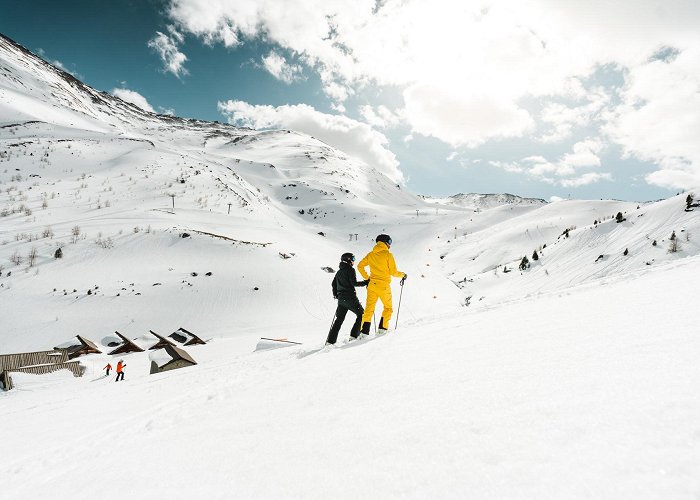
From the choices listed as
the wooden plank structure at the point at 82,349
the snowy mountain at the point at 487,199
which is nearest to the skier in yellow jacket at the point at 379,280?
the wooden plank structure at the point at 82,349

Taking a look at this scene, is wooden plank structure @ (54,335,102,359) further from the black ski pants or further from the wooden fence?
the black ski pants

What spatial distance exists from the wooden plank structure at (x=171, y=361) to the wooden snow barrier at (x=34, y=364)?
133 inches

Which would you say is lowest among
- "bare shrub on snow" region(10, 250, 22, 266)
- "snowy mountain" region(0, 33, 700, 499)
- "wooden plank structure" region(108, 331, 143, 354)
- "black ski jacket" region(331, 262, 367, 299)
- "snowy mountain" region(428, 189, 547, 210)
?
"wooden plank structure" region(108, 331, 143, 354)

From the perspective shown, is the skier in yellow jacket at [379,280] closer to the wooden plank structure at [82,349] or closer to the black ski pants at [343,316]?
the black ski pants at [343,316]

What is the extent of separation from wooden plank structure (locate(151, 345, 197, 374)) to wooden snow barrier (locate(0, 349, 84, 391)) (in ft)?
11.1

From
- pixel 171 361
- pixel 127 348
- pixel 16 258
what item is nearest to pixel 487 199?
pixel 16 258

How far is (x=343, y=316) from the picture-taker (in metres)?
7.65

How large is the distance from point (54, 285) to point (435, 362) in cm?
2130

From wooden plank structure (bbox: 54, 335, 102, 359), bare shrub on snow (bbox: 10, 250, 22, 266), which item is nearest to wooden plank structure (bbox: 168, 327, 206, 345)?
wooden plank structure (bbox: 54, 335, 102, 359)

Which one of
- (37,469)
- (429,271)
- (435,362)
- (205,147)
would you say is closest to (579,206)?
(429,271)

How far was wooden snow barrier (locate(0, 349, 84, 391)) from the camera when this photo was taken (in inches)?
389

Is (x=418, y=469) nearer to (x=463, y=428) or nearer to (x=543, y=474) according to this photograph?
(x=463, y=428)

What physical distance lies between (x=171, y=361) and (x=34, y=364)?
6.08 meters

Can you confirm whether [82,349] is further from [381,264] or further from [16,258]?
[381,264]
